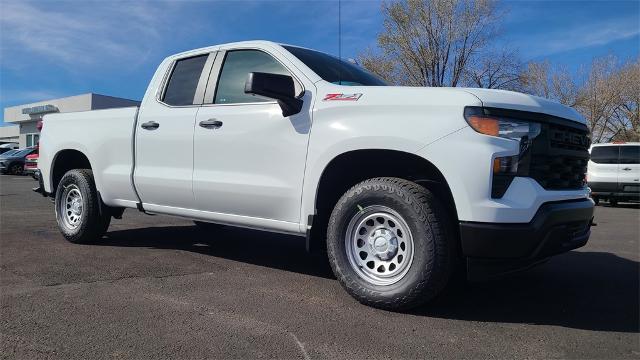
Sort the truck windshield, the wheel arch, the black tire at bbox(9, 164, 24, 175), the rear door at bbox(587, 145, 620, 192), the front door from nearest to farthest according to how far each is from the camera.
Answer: the front door < the truck windshield < the wheel arch < the rear door at bbox(587, 145, 620, 192) < the black tire at bbox(9, 164, 24, 175)

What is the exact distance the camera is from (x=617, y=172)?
1479 cm

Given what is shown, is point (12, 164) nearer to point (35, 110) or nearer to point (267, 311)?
point (267, 311)

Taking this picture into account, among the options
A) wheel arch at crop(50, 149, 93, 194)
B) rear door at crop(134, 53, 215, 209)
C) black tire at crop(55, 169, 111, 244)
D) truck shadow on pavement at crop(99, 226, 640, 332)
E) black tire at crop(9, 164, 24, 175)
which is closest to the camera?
truck shadow on pavement at crop(99, 226, 640, 332)

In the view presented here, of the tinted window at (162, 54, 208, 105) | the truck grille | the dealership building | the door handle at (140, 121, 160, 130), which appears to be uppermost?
the dealership building

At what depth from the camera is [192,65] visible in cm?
525

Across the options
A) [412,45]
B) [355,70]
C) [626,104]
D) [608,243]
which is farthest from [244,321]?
[626,104]

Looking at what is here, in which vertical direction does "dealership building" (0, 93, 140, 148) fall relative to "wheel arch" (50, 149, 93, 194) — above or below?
above

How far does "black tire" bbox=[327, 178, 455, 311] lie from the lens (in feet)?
11.1

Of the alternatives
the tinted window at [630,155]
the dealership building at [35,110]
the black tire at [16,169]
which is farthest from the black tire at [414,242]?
the dealership building at [35,110]

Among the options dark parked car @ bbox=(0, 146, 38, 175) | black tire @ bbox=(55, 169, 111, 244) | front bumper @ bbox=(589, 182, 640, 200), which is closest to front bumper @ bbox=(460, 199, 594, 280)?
black tire @ bbox=(55, 169, 111, 244)

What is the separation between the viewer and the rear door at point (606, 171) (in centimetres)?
1483

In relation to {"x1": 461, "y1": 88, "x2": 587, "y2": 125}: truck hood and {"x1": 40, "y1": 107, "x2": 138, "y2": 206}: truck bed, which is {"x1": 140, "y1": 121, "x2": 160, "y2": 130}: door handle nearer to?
{"x1": 40, "y1": 107, "x2": 138, "y2": 206}: truck bed

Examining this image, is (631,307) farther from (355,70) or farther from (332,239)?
(355,70)

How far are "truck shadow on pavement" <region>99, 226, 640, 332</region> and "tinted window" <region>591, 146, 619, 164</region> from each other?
10.3 meters
